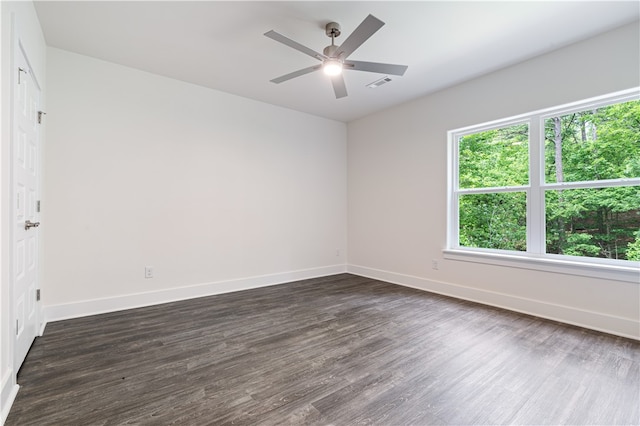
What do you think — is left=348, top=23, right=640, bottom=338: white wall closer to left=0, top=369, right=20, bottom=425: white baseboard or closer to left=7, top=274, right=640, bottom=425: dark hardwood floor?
left=7, top=274, right=640, bottom=425: dark hardwood floor

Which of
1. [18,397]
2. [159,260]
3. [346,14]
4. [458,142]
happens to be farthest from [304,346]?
[458,142]

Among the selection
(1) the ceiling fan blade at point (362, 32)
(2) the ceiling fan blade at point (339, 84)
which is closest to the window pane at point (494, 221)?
(2) the ceiling fan blade at point (339, 84)

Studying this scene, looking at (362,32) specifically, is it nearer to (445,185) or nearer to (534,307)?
(445,185)

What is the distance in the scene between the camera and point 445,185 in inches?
158

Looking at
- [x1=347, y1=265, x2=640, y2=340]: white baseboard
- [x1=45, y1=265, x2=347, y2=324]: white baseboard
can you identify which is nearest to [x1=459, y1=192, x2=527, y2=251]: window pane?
[x1=347, y1=265, x2=640, y2=340]: white baseboard

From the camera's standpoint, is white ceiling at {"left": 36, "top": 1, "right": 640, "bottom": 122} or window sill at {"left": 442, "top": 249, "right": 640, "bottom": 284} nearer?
white ceiling at {"left": 36, "top": 1, "right": 640, "bottom": 122}

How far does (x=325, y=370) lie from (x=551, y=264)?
8.70 feet

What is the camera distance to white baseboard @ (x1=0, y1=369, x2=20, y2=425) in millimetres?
1545

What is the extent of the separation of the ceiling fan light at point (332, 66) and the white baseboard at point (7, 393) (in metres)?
2.99

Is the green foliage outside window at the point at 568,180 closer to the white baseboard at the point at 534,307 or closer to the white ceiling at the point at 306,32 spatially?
the white baseboard at the point at 534,307

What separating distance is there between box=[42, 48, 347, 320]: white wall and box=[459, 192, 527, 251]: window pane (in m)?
2.34

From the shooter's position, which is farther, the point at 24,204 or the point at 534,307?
the point at 534,307

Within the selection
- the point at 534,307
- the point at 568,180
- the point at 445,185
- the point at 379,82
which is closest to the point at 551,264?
the point at 534,307

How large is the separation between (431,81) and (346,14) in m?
1.77
